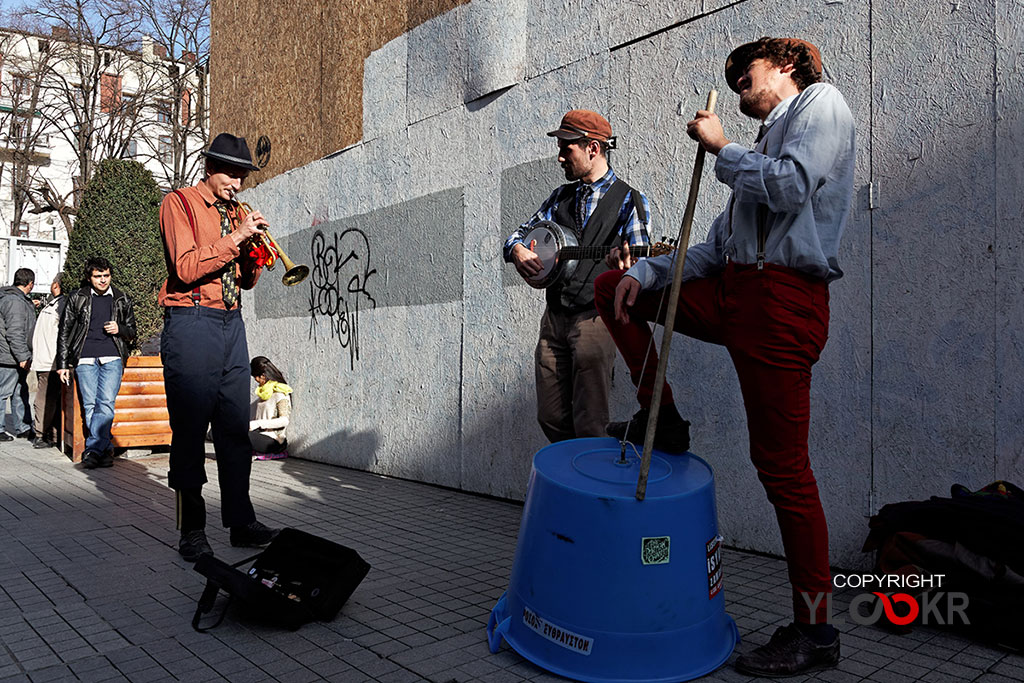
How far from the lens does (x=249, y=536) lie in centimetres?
410

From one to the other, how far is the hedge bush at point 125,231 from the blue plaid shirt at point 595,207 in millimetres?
12419

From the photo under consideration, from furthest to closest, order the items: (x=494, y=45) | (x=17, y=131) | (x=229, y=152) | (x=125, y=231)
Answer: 1. (x=17, y=131)
2. (x=125, y=231)
3. (x=494, y=45)
4. (x=229, y=152)

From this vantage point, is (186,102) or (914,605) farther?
(186,102)

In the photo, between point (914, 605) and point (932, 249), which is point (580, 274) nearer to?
point (932, 249)

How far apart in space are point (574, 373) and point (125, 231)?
13.8 meters

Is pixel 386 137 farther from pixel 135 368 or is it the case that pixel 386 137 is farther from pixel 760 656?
pixel 760 656

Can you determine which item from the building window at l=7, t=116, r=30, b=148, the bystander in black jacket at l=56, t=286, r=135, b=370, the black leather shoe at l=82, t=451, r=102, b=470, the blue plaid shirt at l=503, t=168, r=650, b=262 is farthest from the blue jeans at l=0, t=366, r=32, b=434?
the building window at l=7, t=116, r=30, b=148

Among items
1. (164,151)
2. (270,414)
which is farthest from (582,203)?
(164,151)

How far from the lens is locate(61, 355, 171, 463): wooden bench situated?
7.88 metres

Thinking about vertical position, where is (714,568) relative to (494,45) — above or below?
below

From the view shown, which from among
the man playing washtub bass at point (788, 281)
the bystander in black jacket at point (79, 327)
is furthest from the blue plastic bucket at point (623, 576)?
the bystander in black jacket at point (79, 327)

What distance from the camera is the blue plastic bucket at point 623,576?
2369mm

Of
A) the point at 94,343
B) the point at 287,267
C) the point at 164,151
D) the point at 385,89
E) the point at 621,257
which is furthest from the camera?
the point at 164,151

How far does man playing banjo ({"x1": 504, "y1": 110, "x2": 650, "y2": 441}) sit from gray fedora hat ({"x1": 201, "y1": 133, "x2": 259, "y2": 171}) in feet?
4.65
